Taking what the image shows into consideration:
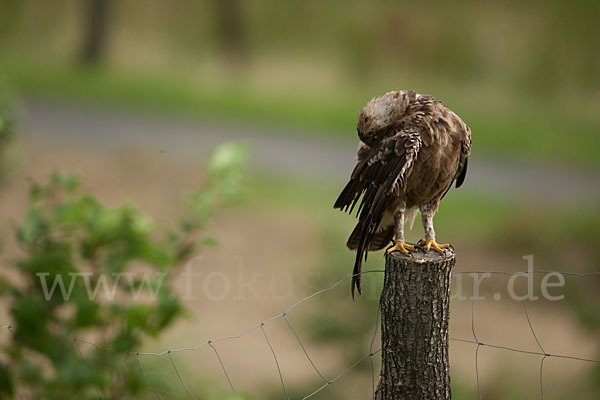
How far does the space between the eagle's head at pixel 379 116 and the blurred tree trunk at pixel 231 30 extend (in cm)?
723

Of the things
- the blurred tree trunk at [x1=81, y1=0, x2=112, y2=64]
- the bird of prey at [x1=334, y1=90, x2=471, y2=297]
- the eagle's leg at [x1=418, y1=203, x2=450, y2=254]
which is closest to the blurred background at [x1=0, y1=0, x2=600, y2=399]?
the blurred tree trunk at [x1=81, y1=0, x2=112, y2=64]

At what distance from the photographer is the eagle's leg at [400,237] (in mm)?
1801

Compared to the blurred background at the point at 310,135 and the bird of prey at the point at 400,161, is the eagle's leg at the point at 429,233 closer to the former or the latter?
the bird of prey at the point at 400,161

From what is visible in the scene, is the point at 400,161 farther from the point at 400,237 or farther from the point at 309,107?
the point at 309,107

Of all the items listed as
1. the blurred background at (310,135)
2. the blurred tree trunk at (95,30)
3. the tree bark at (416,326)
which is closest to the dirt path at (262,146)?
the blurred background at (310,135)

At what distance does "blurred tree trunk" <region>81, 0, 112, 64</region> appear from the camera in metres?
9.35

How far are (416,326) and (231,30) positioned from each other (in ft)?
25.7

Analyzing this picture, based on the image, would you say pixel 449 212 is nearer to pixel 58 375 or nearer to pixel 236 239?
pixel 236 239

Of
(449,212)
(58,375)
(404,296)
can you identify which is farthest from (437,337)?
(449,212)

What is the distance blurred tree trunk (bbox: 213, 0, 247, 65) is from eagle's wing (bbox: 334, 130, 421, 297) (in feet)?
24.0

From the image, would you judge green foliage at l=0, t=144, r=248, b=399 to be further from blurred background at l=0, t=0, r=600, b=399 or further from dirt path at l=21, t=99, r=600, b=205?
dirt path at l=21, t=99, r=600, b=205

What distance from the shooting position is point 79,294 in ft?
5.63

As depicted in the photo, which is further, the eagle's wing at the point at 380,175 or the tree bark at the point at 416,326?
the eagle's wing at the point at 380,175

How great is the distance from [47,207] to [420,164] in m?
1.03
